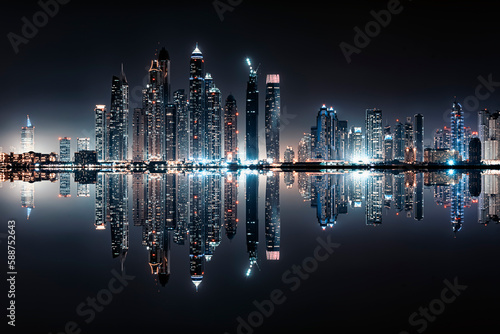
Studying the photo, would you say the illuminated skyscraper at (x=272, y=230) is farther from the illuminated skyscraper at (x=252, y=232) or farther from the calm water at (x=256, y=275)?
the illuminated skyscraper at (x=252, y=232)

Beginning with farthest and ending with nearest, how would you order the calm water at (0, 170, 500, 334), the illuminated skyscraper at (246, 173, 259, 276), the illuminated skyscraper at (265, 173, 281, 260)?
the illuminated skyscraper at (265, 173, 281, 260), the illuminated skyscraper at (246, 173, 259, 276), the calm water at (0, 170, 500, 334)

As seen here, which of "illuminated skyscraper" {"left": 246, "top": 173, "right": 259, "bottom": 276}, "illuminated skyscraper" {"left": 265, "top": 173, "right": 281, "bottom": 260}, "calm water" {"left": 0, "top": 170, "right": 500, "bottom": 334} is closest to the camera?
"calm water" {"left": 0, "top": 170, "right": 500, "bottom": 334}

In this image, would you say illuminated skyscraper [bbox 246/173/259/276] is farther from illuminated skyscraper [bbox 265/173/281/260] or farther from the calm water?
illuminated skyscraper [bbox 265/173/281/260]

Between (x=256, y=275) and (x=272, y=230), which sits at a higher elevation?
(x=272, y=230)

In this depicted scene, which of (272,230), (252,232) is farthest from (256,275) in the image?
(272,230)

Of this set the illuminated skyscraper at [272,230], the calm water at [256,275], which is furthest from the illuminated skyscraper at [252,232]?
the illuminated skyscraper at [272,230]

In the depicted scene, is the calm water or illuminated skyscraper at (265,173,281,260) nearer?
the calm water

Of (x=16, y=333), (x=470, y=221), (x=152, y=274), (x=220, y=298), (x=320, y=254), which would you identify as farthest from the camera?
(x=470, y=221)

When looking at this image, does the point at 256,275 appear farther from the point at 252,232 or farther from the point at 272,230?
the point at 272,230

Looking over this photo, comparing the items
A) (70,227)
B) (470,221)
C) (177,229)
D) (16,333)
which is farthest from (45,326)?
(470,221)

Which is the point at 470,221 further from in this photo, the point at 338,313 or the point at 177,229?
the point at 338,313

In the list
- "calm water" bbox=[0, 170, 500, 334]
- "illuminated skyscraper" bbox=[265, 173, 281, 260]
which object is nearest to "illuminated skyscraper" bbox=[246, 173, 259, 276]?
"calm water" bbox=[0, 170, 500, 334]
